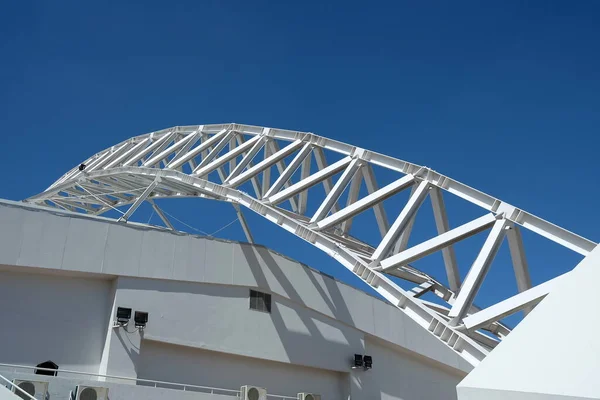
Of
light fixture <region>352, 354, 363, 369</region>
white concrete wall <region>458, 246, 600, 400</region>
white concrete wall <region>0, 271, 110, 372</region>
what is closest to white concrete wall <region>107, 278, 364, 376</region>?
light fixture <region>352, 354, 363, 369</region>

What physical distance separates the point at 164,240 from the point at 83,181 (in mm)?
17797

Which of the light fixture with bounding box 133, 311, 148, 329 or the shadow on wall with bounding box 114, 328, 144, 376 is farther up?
the light fixture with bounding box 133, 311, 148, 329

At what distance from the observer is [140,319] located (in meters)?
22.7

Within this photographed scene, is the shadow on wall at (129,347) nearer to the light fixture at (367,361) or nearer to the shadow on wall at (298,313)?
the shadow on wall at (298,313)

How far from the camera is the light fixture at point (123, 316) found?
22.4 m

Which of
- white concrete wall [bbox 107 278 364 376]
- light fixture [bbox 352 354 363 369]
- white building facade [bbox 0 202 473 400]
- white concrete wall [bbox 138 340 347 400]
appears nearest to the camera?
white building facade [bbox 0 202 473 400]

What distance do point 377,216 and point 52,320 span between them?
13644mm

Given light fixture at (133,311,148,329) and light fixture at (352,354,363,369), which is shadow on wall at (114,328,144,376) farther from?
light fixture at (352,354,363,369)

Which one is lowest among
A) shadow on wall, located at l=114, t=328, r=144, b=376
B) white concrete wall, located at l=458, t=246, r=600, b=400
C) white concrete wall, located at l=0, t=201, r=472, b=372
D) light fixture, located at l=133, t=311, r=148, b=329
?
white concrete wall, located at l=458, t=246, r=600, b=400

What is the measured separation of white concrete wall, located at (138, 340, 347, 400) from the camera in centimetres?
2341

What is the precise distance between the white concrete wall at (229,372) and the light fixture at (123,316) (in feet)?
4.31

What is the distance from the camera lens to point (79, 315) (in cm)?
2325

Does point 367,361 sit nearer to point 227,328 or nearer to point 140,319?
point 227,328

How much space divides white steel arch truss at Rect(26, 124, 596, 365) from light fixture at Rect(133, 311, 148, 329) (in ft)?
15.2
